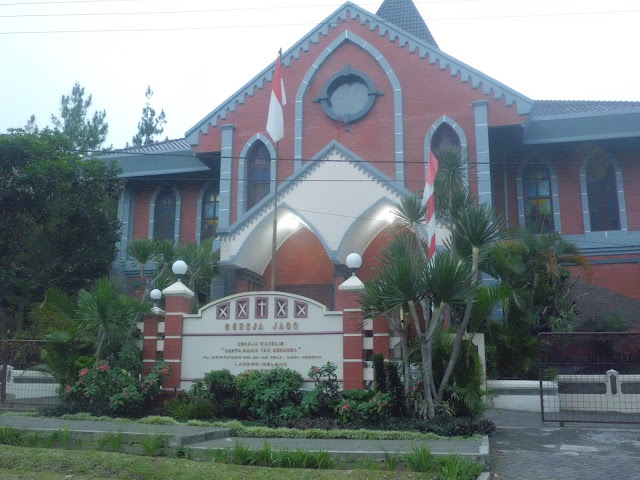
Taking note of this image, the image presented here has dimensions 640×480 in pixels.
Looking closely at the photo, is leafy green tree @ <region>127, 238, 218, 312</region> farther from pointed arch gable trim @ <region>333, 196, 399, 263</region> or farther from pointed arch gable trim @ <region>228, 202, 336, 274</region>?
pointed arch gable trim @ <region>333, 196, 399, 263</region>

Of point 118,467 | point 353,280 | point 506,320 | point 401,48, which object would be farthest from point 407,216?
point 401,48

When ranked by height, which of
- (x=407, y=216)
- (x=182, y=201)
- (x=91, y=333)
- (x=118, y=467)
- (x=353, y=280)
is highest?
(x=182, y=201)

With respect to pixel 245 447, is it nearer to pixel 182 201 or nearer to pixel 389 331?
pixel 389 331

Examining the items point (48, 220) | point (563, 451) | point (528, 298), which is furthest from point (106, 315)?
point (528, 298)

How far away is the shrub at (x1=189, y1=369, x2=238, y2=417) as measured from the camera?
12.8 metres

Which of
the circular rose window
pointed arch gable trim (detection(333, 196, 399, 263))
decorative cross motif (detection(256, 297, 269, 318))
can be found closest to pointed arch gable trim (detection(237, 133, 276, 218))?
the circular rose window

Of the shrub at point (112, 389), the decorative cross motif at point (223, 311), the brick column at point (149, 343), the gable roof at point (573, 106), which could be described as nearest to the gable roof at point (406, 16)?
the gable roof at point (573, 106)

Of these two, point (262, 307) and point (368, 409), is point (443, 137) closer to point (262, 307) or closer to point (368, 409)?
point (262, 307)

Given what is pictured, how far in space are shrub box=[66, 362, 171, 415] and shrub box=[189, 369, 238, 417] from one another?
2.74 ft

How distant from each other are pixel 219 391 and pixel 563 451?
6.36 m

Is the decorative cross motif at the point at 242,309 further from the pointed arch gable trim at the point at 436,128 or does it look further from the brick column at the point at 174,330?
the pointed arch gable trim at the point at 436,128

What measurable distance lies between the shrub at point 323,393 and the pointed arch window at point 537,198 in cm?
1187

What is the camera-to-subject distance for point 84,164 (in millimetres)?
21984

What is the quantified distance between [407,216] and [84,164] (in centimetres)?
1241
